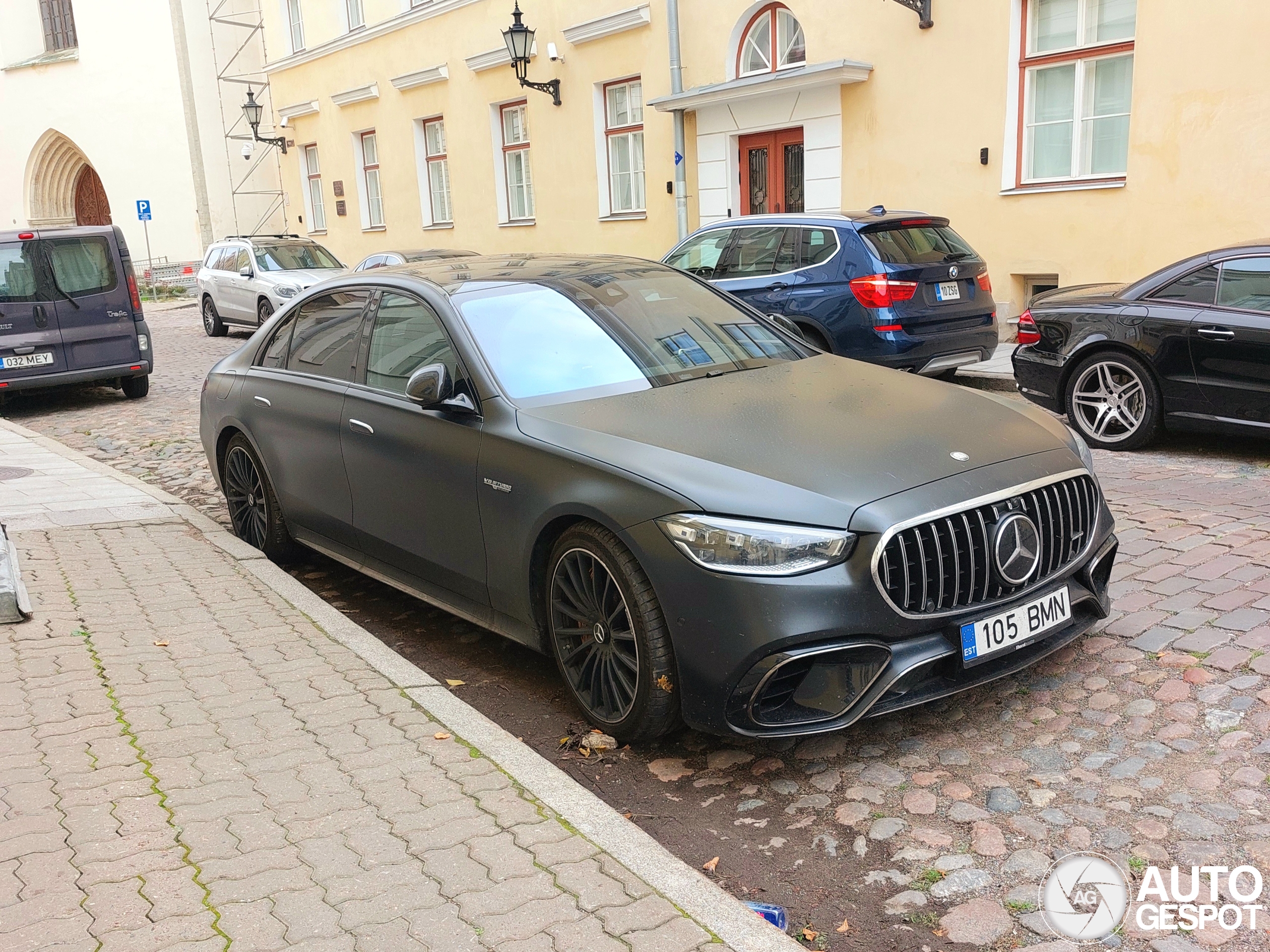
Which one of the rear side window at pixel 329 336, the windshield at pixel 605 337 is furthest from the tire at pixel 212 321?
the windshield at pixel 605 337

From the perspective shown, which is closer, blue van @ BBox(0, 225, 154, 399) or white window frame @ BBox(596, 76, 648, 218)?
blue van @ BBox(0, 225, 154, 399)

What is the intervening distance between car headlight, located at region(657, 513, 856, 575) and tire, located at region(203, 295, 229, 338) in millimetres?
19190

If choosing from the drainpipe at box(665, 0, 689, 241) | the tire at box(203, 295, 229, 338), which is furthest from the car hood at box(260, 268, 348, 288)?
the drainpipe at box(665, 0, 689, 241)

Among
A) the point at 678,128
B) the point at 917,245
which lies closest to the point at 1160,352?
the point at 917,245

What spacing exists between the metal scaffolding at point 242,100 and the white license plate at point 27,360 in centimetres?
2381

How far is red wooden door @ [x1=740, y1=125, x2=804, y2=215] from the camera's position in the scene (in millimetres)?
15672

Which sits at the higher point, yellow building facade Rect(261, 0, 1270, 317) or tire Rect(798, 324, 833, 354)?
yellow building facade Rect(261, 0, 1270, 317)

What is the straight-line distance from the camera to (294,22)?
2728cm

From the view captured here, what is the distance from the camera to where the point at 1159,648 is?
14.1ft

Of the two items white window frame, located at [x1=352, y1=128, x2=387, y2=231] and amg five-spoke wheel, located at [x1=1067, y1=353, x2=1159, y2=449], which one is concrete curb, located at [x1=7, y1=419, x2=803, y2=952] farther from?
white window frame, located at [x1=352, y1=128, x2=387, y2=231]

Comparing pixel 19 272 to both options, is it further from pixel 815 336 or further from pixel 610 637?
pixel 610 637

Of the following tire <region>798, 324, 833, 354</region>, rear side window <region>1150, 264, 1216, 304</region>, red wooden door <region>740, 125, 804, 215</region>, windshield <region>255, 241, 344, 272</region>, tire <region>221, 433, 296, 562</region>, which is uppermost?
red wooden door <region>740, 125, 804, 215</region>

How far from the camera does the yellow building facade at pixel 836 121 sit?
1141 cm

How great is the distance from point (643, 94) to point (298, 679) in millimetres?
14772
